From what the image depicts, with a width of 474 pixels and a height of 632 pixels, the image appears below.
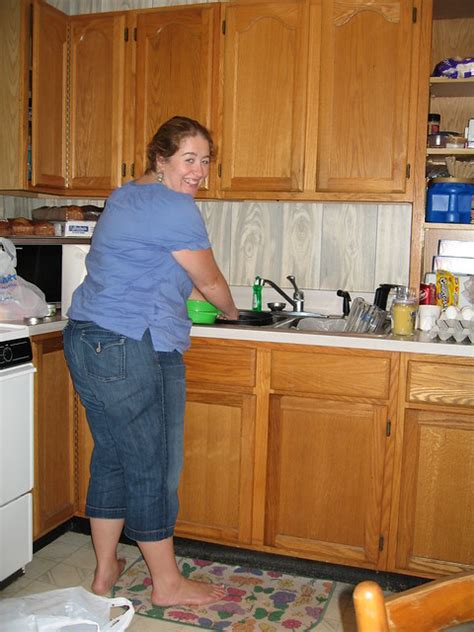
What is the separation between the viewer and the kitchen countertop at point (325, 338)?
204cm

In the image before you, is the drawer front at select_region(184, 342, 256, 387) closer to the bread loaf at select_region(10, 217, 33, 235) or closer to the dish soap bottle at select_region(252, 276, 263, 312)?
the dish soap bottle at select_region(252, 276, 263, 312)

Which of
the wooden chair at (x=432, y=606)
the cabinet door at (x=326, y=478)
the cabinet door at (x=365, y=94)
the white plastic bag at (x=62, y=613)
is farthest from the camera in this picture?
the cabinet door at (x=365, y=94)

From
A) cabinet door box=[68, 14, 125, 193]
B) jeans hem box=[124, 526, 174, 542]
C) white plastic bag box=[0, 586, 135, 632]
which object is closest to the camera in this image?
white plastic bag box=[0, 586, 135, 632]

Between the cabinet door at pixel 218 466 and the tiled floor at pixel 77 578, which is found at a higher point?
the cabinet door at pixel 218 466

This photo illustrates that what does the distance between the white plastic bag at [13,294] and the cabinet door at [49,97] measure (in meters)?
0.46

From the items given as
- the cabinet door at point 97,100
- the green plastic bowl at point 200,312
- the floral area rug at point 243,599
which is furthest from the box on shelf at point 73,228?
the floral area rug at point 243,599

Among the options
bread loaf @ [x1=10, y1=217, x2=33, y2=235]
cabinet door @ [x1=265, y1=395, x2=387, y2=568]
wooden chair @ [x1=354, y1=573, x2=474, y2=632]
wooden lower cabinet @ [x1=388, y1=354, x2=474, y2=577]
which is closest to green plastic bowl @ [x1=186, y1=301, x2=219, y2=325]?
cabinet door @ [x1=265, y1=395, x2=387, y2=568]

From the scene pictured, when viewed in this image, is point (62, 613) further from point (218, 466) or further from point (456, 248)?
point (456, 248)

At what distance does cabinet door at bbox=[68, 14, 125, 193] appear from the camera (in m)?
2.67

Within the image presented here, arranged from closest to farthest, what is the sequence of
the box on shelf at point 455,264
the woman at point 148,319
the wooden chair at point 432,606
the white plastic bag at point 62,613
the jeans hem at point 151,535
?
1. the wooden chair at point 432,606
2. the white plastic bag at point 62,613
3. the woman at point 148,319
4. the jeans hem at point 151,535
5. the box on shelf at point 455,264

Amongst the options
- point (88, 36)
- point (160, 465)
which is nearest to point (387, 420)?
point (160, 465)

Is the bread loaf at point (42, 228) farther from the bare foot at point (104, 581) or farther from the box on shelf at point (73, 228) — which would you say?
the bare foot at point (104, 581)

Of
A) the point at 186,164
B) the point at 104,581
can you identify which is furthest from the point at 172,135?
the point at 104,581

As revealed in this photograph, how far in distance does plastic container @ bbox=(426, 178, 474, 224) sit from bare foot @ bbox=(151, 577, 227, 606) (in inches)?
58.0
